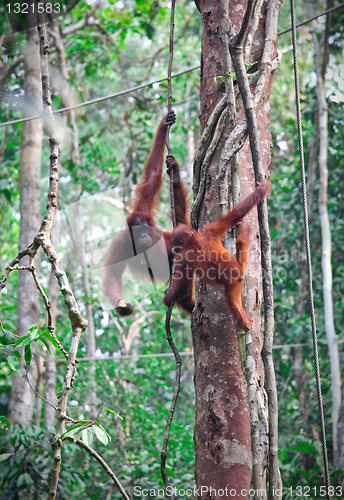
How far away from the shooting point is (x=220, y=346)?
4.72 ft

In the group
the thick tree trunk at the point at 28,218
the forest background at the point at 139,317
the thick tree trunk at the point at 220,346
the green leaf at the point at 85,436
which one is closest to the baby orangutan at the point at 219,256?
the thick tree trunk at the point at 220,346

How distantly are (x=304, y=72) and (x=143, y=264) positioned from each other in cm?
534

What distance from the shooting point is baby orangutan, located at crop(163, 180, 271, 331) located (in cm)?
155

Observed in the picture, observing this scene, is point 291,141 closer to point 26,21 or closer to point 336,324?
point 336,324

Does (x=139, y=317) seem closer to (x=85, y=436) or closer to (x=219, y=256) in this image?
(x=219, y=256)

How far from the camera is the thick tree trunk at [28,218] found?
3.72 metres

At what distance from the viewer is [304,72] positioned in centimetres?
717

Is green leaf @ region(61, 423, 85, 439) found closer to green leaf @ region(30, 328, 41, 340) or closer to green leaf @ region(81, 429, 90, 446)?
green leaf @ region(81, 429, 90, 446)

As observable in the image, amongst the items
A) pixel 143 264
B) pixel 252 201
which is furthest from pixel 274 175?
pixel 252 201

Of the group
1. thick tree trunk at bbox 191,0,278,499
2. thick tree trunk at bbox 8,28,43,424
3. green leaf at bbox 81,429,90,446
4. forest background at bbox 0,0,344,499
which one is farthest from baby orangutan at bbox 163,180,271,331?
thick tree trunk at bbox 8,28,43,424

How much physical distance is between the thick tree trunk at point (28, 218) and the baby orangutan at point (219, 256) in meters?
1.79

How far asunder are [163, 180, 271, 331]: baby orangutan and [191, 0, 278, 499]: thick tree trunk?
41mm

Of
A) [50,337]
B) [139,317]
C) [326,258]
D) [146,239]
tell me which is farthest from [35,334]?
[139,317]

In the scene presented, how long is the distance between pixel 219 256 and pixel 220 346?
0.71 metres
